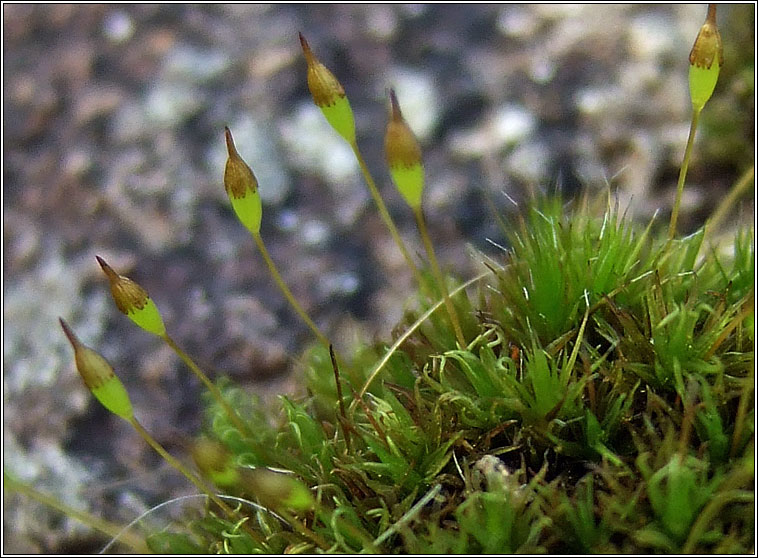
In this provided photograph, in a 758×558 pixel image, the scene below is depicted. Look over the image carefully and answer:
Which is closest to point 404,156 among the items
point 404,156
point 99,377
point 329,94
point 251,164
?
point 404,156

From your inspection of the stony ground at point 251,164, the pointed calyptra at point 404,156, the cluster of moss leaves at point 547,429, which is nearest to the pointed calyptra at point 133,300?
the cluster of moss leaves at point 547,429

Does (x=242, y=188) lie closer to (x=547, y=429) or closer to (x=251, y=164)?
(x=547, y=429)

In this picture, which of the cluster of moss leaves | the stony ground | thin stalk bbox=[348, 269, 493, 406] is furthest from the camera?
the stony ground

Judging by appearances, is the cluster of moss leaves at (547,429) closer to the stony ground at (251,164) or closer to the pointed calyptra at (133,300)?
the pointed calyptra at (133,300)

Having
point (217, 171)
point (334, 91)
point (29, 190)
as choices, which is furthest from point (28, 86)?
point (334, 91)

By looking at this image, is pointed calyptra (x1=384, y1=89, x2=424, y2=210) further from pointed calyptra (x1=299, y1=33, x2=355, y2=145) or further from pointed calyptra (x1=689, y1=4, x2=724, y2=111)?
pointed calyptra (x1=689, y1=4, x2=724, y2=111)

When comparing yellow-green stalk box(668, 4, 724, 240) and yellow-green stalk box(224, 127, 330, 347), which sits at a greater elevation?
yellow-green stalk box(668, 4, 724, 240)

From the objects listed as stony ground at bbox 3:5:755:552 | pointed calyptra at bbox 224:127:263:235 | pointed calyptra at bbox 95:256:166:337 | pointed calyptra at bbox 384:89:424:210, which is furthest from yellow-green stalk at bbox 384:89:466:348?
stony ground at bbox 3:5:755:552
